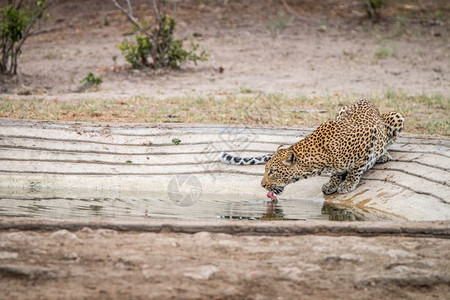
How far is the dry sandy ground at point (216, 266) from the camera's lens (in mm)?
4715

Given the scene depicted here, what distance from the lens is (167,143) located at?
936 centimetres

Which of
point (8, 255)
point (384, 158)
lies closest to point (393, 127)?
point (384, 158)

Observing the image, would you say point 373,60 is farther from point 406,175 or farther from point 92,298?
point 92,298

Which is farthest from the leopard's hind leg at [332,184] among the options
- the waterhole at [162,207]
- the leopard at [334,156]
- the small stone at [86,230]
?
the small stone at [86,230]

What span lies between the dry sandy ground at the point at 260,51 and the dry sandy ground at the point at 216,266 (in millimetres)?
7649

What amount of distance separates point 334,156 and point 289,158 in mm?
525

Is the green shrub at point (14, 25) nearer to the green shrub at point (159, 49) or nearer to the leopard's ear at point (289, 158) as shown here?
the green shrub at point (159, 49)

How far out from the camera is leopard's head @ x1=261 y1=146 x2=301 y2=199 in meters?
8.30

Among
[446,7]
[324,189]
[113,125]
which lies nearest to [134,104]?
[113,125]

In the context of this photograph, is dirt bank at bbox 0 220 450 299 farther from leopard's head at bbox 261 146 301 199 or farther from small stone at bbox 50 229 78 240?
leopard's head at bbox 261 146 301 199

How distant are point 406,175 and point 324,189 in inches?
38.3

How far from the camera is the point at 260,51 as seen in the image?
1719 cm

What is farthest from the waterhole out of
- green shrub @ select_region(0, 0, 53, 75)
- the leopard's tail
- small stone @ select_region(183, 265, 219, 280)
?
A: green shrub @ select_region(0, 0, 53, 75)

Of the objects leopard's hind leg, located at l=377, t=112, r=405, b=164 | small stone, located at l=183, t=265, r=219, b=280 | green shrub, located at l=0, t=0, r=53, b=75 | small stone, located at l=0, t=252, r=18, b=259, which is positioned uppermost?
green shrub, located at l=0, t=0, r=53, b=75
